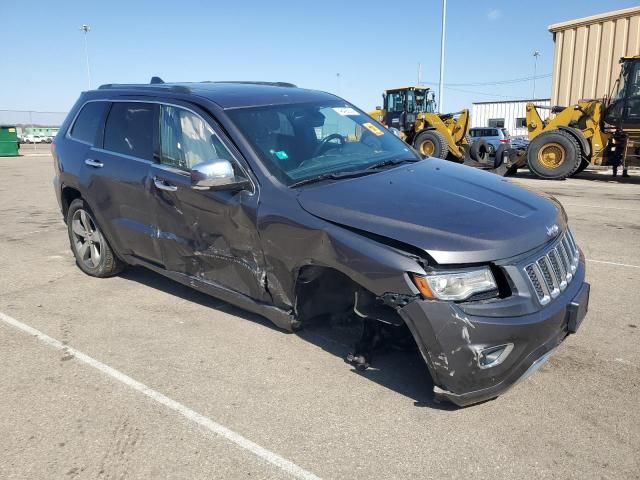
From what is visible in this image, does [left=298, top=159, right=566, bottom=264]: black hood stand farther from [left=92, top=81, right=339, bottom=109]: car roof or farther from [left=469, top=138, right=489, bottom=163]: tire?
[left=469, top=138, right=489, bottom=163]: tire

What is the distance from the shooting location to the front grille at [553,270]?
2711mm

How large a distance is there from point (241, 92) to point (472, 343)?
8.71 feet

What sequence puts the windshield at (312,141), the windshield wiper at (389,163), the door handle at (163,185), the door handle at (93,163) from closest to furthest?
the windshield at (312,141)
the windshield wiper at (389,163)
the door handle at (163,185)
the door handle at (93,163)

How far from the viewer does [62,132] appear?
5.48 metres

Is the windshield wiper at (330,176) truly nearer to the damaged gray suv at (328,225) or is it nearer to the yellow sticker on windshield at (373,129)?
the damaged gray suv at (328,225)

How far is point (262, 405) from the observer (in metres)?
2.96

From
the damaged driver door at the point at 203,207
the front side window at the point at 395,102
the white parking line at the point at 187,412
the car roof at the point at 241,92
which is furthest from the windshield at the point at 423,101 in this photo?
the white parking line at the point at 187,412

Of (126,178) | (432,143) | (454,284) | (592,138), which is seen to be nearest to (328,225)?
(454,284)

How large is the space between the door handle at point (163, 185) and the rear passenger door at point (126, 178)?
0.14 meters

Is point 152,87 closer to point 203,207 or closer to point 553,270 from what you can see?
point 203,207

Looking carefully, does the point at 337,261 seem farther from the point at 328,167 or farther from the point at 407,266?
the point at 328,167

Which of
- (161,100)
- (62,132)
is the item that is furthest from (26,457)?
(62,132)

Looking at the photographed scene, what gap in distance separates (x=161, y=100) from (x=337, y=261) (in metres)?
2.26

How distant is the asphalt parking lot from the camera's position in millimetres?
2463
